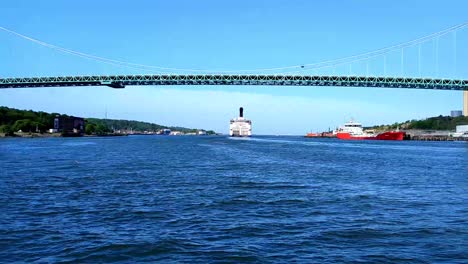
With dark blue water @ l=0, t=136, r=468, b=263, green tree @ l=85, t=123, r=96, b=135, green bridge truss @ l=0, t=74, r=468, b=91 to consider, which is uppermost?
green bridge truss @ l=0, t=74, r=468, b=91

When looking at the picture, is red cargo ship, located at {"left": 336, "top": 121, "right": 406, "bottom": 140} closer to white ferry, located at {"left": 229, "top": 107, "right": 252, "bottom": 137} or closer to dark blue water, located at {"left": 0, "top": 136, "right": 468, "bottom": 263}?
white ferry, located at {"left": 229, "top": 107, "right": 252, "bottom": 137}

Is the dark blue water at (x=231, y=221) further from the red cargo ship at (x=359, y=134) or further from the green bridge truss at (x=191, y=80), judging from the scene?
the red cargo ship at (x=359, y=134)

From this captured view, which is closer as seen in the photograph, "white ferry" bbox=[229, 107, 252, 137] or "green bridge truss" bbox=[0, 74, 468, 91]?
"green bridge truss" bbox=[0, 74, 468, 91]

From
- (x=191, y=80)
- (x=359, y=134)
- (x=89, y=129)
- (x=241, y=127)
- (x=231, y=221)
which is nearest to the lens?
(x=231, y=221)

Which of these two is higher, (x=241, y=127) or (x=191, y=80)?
(x=191, y=80)

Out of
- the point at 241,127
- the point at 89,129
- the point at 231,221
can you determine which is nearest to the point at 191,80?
the point at 231,221

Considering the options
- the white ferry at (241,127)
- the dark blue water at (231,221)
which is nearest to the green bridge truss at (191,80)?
the dark blue water at (231,221)

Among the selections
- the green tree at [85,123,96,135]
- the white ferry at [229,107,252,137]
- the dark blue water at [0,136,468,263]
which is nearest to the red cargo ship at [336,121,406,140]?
the white ferry at [229,107,252,137]

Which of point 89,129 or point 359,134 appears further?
point 89,129

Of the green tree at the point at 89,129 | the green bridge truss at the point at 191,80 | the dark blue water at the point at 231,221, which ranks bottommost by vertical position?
the dark blue water at the point at 231,221

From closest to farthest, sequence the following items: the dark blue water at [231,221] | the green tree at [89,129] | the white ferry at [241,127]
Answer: the dark blue water at [231,221], the green tree at [89,129], the white ferry at [241,127]

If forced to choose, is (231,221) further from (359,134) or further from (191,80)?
(359,134)

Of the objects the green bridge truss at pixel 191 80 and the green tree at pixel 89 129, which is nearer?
the green bridge truss at pixel 191 80

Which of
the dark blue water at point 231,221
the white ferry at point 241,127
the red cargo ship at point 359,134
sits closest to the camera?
the dark blue water at point 231,221
